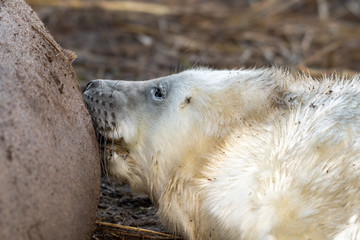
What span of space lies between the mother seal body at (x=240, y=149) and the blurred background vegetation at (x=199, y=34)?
2.32 meters

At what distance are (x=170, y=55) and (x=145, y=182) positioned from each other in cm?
370

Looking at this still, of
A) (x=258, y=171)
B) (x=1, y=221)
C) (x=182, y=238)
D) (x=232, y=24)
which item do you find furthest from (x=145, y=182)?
(x=232, y=24)

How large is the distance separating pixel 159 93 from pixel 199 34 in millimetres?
4289

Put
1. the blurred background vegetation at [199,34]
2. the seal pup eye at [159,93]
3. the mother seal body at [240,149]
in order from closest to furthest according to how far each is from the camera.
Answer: the mother seal body at [240,149] < the seal pup eye at [159,93] < the blurred background vegetation at [199,34]

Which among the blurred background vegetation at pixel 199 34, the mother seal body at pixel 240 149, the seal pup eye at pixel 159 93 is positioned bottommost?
the mother seal body at pixel 240 149

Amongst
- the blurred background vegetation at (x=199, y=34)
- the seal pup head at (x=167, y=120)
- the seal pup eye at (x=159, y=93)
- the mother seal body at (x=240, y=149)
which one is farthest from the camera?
the blurred background vegetation at (x=199, y=34)

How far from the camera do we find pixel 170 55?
6.56m

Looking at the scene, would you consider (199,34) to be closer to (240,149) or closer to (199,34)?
(199,34)

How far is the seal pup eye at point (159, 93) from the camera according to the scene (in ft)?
10.1

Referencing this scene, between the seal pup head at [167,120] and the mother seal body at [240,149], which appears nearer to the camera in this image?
the mother seal body at [240,149]

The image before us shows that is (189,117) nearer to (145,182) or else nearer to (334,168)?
(145,182)

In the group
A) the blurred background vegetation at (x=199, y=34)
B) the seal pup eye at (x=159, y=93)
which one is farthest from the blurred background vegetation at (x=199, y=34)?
the seal pup eye at (x=159, y=93)

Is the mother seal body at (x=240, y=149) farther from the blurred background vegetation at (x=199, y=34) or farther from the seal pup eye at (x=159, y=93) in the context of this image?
the blurred background vegetation at (x=199, y=34)

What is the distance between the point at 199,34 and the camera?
7.26 metres
